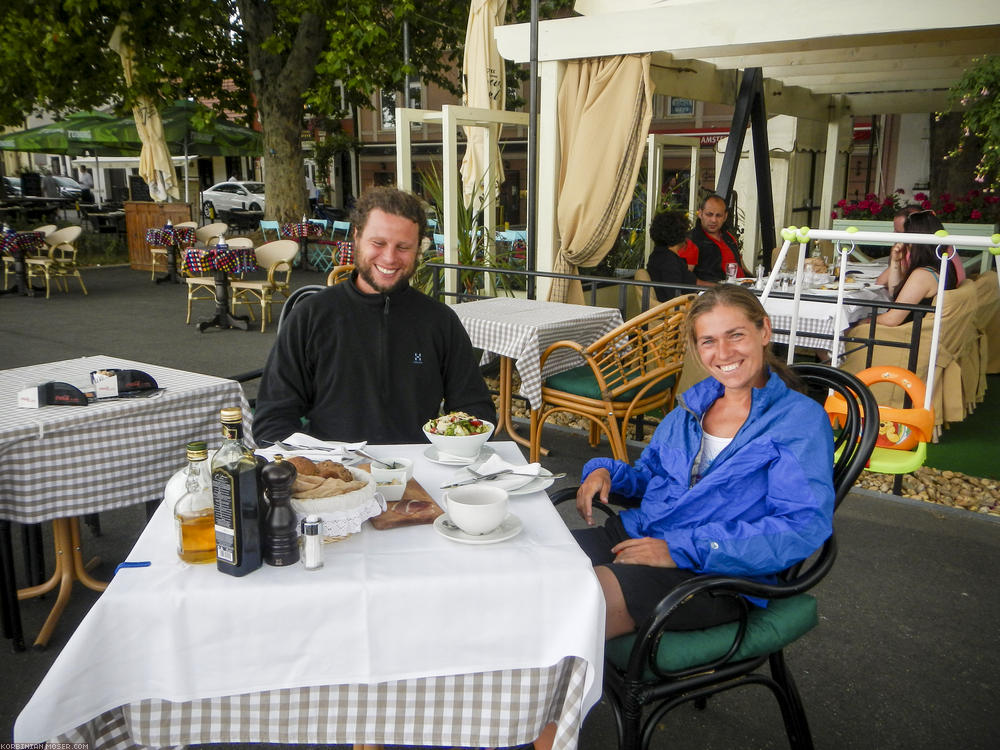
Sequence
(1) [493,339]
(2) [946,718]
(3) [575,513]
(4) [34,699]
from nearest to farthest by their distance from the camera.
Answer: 1. (4) [34,699]
2. (2) [946,718]
3. (3) [575,513]
4. (1) [493,339]

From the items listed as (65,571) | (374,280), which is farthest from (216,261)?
(374,280)

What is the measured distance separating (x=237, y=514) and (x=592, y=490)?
3.49 ft

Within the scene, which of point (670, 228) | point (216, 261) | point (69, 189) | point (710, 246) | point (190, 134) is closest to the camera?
point (670, 228)

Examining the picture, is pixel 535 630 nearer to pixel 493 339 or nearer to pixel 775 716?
pixel 775 716

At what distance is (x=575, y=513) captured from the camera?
Result: 3.95 meters

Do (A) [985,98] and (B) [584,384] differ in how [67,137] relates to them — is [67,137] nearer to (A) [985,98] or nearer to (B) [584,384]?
(B) [584,384]

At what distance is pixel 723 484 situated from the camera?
6.42 feet

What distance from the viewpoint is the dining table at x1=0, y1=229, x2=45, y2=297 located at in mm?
10938

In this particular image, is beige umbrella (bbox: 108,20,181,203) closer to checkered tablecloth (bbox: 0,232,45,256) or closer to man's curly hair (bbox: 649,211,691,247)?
checkered tablecloth (bbox: 0,232,45,256)

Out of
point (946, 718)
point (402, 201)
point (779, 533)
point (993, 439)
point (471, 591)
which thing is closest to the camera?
point (471, 591)

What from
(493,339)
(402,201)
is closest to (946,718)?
(402,201)

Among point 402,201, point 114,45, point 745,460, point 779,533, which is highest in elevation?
point 114,45

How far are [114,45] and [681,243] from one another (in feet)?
34.0

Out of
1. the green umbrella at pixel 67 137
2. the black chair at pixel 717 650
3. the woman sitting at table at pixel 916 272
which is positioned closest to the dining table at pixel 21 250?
the green umbrella at pixel 67 137
